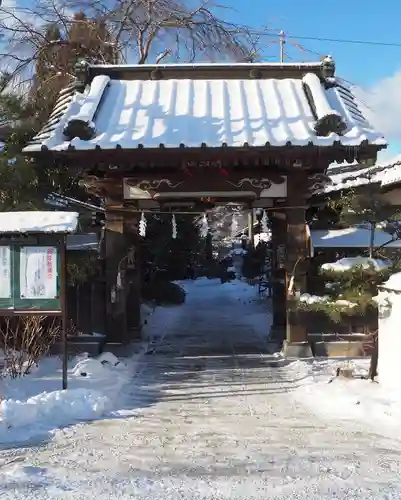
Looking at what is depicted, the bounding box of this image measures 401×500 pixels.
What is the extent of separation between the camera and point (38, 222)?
25.1 feet

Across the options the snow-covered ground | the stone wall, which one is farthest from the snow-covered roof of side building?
the snow-covered ground

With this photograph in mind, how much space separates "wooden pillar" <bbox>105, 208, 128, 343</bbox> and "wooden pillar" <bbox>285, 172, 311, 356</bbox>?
3.20 meters

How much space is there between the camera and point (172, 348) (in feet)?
41.0

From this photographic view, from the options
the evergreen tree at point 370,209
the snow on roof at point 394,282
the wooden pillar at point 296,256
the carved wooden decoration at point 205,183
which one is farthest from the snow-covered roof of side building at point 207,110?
the snow on roof at point 394,282

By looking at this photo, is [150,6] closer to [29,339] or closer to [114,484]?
[29,339]

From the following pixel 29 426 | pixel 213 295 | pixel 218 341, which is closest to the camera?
pixel 29 426

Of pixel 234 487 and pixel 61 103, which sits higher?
pixel 61 103

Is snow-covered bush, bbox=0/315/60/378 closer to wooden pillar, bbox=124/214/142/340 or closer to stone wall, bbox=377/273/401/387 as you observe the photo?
wooden pillar, bbox=124/214/142/340

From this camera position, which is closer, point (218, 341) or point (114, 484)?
point (114, 484)

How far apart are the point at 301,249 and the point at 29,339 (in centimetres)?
517

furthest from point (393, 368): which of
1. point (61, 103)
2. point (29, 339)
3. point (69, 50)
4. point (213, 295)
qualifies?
point (213, 295)

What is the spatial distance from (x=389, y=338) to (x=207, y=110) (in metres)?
5.48

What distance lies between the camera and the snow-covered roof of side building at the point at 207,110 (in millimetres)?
9555

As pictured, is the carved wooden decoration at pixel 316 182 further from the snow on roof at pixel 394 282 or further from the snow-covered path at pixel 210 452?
the snow-covered path at pixel 210 452
